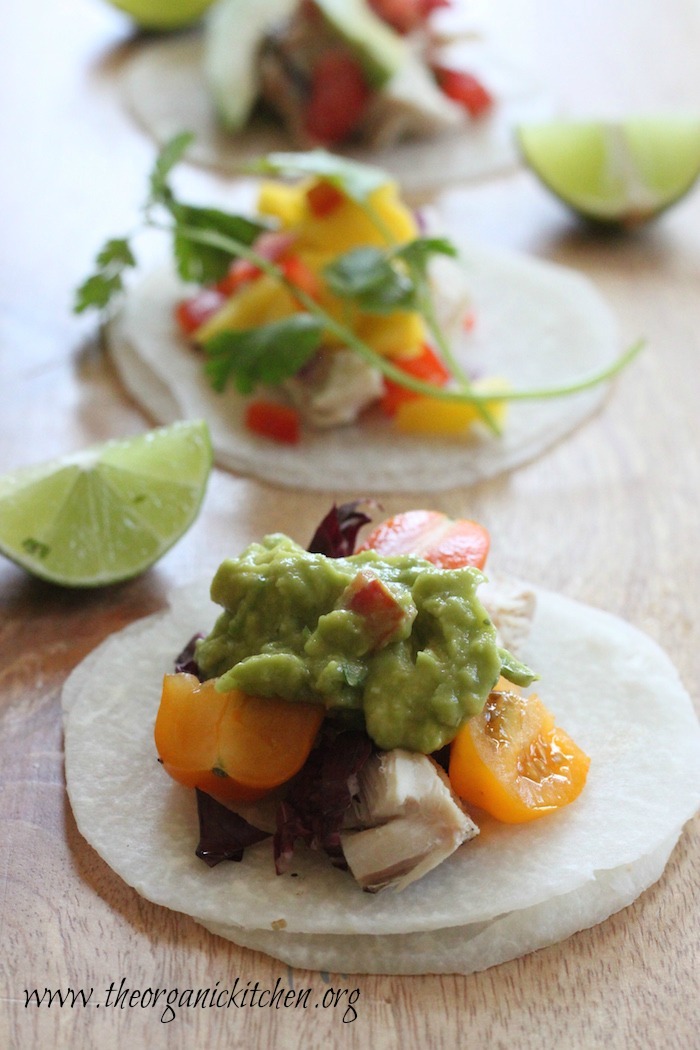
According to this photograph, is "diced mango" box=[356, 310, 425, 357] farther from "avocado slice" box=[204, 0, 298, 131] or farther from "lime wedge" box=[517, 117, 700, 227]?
"avocado slice" box=[204, 0, 298, 131]

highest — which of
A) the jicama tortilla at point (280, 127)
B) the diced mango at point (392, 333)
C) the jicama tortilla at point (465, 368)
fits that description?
the diced mango at point (392, 333)

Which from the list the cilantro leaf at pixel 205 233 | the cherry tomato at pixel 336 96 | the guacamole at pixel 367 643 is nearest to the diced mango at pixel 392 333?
the cilantro leaf at pixel 205 233

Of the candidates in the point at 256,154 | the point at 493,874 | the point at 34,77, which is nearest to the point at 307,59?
the point at 256,154

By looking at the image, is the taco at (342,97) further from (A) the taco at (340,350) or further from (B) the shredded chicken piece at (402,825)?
(B) the shredded chicken piece at (402,825)

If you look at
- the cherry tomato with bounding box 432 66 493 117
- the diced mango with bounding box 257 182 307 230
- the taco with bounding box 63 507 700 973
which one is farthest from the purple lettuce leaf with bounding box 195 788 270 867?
the cherry tomato with bounding box 432 66 493 117

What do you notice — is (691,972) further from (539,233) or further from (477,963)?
(539,233)

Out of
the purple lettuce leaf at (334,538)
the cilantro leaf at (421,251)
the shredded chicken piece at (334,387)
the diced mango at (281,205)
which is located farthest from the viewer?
the diced mango at (281,205)

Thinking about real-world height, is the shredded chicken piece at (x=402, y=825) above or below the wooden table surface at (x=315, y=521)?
above
